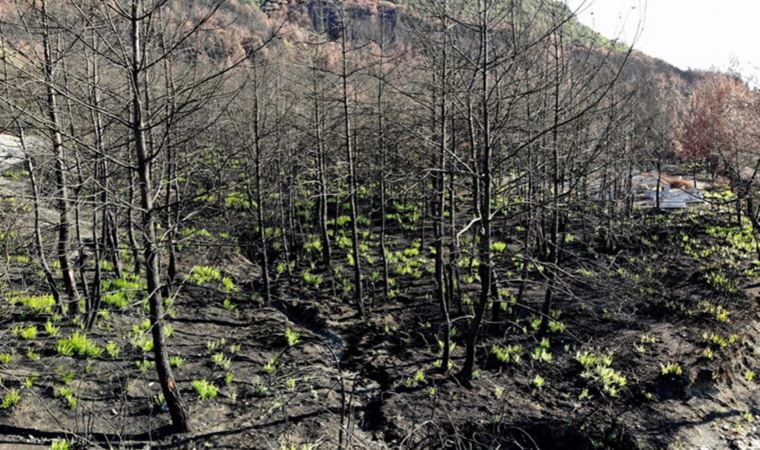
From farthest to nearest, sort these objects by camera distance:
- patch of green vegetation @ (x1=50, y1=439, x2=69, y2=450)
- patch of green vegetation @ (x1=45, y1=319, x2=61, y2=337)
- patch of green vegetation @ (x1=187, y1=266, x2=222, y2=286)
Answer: patch of green vegetation @ (x1=187, y1=266, x2=222, y2=286)
patch of green vegetation @ (x1=45, y1=319, x2=61, y2=337)
patch of green vegetation @ (x1=50, y1=439, x2=69, y2=450)

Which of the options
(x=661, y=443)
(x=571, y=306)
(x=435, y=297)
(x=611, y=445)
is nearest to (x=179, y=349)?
(x=435, y=297)

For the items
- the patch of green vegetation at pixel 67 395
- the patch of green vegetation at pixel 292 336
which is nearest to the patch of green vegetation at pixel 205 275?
the patch of green vegetation at pixel 292 336

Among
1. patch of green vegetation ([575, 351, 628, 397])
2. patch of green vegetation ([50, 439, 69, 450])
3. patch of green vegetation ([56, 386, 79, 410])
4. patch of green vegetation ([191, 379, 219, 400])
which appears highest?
patch of green vegetation ([50, 439, 69, 450])

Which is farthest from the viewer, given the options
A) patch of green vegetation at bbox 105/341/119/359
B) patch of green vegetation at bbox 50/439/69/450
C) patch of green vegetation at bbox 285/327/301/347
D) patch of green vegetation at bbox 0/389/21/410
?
patch of green vegetation at bbox 285/327/301/347

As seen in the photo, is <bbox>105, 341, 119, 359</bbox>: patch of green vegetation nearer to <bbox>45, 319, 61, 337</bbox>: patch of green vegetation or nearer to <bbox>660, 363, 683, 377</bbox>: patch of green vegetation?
<bbox>45, 319, 61, 337</bbox>: patch of green vegetation

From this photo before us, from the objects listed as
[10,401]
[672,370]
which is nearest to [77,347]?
[10,401]

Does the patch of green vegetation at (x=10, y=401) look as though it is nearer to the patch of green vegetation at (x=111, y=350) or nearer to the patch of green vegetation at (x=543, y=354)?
the patch of green vegetation at (x=111, y=350)

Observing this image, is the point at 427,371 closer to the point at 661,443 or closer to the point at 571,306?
the point at 661,443

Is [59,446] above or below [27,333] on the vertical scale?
below

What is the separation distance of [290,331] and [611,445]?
648 cm

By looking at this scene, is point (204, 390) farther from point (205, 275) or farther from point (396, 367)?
point (205, 275)

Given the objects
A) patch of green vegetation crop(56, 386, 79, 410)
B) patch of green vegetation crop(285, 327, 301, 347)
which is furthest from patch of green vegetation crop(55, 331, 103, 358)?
patch of green vegetation crop(285, 327, 301, 347)

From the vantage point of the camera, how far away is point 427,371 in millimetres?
8992

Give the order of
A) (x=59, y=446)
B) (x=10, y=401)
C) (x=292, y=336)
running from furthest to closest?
(x=292, y=336)
(x=10, y=401)
(x=59, y=446)
